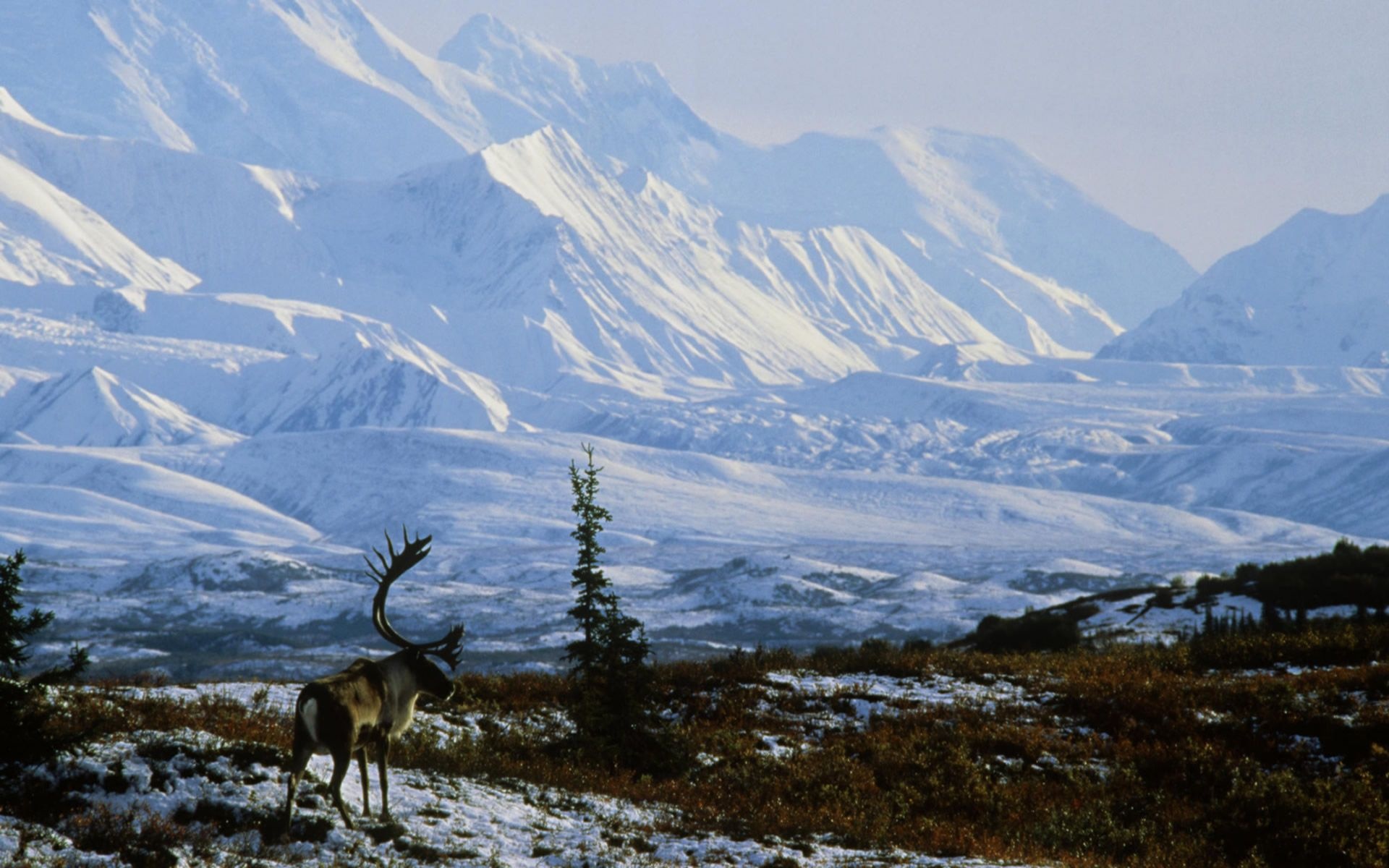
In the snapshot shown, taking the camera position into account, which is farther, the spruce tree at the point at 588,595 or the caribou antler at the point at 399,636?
the spruce tree at the point at 588,595

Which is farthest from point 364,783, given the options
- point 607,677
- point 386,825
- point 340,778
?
point 607,677

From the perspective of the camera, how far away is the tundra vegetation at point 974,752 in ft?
51.5

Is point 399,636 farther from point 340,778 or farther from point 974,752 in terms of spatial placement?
point 974,752

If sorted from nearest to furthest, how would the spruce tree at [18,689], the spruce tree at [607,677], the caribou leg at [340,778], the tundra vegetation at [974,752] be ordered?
the spruce tree at [18,689], the caribou leg at [340,778], the tundra vegetation at [974,752], the spruce tree at [607,677]

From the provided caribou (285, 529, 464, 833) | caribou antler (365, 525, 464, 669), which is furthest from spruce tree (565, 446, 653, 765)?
caribou (285, 529, 464, 833)

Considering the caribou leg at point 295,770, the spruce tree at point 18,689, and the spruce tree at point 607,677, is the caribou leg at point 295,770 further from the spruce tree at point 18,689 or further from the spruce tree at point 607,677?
the spruce tree at point 607,677

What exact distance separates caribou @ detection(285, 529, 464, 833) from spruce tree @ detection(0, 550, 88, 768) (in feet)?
6.97

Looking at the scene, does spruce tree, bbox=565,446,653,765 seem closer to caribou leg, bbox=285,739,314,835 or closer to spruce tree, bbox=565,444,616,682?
spruce tree, bbox=565,444,616,682

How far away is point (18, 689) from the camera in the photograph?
1319cm

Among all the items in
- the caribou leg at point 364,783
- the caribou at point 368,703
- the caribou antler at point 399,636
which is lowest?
the caribou leg at point 364,783

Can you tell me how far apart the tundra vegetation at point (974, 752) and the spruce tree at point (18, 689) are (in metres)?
0.29

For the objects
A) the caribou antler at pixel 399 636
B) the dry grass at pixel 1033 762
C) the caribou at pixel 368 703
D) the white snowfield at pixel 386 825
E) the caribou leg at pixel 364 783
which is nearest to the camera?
the white snowfield at pixel 386 825

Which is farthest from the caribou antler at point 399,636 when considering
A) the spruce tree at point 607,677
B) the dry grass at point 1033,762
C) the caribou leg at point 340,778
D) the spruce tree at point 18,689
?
the spruce tree at point 607,677

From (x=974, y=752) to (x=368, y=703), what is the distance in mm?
10019
